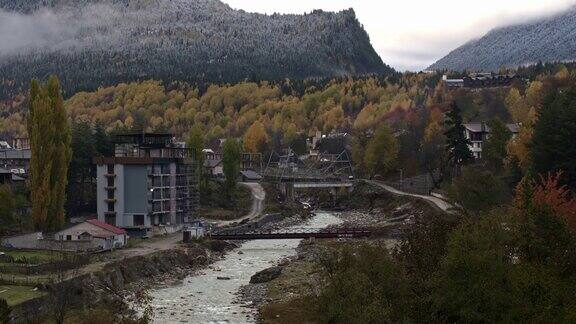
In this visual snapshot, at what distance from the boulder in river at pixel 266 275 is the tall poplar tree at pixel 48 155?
18.1m

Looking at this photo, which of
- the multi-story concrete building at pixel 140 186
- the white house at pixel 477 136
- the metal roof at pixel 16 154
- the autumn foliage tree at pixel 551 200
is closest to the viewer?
the autumn foliage tree at pixel 551 200

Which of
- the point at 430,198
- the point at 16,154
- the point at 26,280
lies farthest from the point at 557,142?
the point at 16,154

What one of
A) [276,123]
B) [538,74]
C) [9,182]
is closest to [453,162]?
[9,182]

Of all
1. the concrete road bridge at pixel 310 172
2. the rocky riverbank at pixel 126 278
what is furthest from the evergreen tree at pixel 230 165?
the rocky riverbank at pixel 126 278

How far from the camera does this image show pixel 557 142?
55.5m

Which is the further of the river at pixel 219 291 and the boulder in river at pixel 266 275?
the boulder in river at pixel 266 275

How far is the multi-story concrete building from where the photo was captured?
237 feet

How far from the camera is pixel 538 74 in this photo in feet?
481

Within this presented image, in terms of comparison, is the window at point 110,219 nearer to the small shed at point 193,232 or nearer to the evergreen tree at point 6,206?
the small shed at point 193,232

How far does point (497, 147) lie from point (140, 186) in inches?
1429

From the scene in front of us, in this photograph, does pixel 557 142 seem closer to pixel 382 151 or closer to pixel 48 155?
pixel 48 155

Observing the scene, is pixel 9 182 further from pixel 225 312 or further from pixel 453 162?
pixel 453 162

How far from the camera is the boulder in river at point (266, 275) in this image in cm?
5307

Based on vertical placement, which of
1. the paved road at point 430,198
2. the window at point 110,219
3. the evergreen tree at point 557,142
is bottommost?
the window at point 110,219
